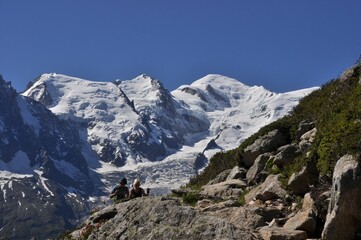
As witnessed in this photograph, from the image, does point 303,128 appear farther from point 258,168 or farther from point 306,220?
point 306,220

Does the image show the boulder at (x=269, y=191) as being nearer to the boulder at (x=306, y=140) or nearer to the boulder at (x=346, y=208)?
the boulder at (x=306, y=140)

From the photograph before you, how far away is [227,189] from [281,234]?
7389 millimetres

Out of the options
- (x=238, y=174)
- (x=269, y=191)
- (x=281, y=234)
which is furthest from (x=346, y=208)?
(x=238, y=174)

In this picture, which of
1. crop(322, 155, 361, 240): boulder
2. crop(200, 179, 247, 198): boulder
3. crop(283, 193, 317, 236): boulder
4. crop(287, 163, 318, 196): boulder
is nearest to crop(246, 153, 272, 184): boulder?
crop(200, 179, 247, 198): boulder

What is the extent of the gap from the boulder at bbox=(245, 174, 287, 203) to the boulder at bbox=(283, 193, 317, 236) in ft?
6.97

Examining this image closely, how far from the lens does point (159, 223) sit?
49.3ft

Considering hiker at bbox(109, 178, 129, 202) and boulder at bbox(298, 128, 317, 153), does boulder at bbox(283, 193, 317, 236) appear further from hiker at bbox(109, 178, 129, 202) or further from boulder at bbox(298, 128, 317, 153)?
hiker at bbox(109, 178, 129, 202)

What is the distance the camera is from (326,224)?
13.2 metres

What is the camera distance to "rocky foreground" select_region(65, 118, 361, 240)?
12992 mm

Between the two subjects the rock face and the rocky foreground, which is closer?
the rocky foreground

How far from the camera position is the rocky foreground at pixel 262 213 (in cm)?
1299

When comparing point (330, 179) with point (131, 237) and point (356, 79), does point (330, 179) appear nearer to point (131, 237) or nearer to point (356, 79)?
point (131, 237)

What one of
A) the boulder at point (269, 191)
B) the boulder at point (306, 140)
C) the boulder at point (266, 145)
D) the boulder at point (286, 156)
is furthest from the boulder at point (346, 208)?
the boulder at point (266, 145)

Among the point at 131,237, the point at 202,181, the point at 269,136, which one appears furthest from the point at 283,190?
the point at 202,181
